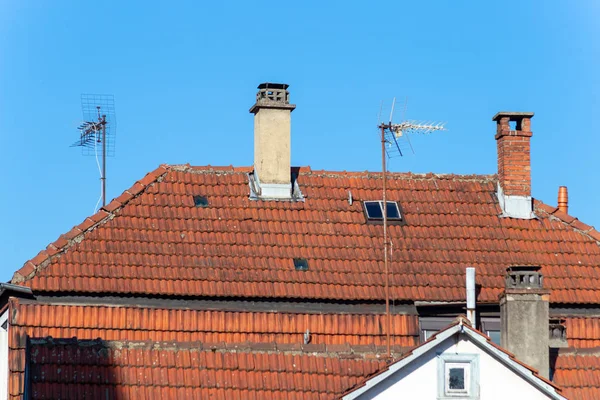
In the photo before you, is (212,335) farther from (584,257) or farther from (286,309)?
(584,257)

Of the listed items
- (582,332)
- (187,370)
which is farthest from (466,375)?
(582,332)

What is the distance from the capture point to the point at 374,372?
30422mm

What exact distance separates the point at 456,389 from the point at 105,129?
15.4 m

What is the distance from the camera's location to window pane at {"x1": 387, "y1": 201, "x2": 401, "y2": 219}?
120 feet

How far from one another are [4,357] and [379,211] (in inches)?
354

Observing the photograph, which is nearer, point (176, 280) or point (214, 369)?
point (214, 369)

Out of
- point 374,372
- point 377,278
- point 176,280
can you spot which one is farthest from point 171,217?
point 374,372

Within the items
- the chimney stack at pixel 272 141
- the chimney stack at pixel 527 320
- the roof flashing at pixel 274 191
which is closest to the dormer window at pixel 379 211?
the roof flashing at pixel 274 191

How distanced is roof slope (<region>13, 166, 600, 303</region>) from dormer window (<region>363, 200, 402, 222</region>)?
173 mm

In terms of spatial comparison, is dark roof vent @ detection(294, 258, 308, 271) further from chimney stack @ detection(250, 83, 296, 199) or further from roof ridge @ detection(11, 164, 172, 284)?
roof ridge @ detection(11, 164, 172, 284)

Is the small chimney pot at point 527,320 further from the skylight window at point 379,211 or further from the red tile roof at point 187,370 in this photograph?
the skylight window at point 379,211

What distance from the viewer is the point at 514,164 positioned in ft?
124

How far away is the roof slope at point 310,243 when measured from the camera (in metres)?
34.0

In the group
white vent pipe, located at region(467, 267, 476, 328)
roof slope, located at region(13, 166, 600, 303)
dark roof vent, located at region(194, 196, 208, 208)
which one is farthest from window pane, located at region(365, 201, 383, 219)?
white vent pipe, located at region(467, 267, 476, 328)
